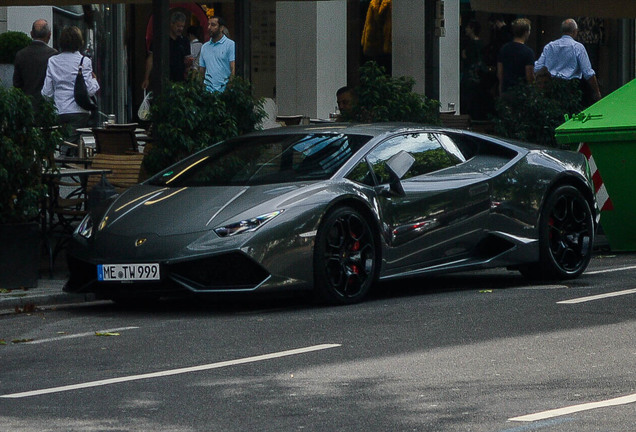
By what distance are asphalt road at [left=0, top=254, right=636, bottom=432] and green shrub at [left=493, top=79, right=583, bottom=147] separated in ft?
18.6

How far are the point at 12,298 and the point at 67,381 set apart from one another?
11.1 feet

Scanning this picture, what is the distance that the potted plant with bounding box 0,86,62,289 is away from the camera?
1124 centimetres

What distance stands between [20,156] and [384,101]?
4906 mm

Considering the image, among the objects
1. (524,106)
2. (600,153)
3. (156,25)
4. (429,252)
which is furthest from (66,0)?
(429,252)

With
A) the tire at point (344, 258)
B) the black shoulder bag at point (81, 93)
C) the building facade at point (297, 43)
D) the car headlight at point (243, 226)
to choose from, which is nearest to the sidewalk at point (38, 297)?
the car headlight at point (243, 226)

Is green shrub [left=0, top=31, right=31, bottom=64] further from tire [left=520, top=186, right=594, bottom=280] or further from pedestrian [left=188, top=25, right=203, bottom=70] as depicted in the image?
tire [left=520, top=186, right=594, bottom=280]

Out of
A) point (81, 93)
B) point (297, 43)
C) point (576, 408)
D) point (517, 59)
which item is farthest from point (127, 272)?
point (297, 43)

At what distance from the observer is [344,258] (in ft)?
34.4

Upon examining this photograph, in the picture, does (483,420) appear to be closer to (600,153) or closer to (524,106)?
(600,153)

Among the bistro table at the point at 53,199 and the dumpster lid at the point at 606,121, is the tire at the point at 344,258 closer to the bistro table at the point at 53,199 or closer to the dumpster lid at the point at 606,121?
the bistro table at the point at 53,199

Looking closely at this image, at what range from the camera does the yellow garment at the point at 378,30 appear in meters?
24.2

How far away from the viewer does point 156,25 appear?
14.6 meters

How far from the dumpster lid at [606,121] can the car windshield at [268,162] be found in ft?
12.2

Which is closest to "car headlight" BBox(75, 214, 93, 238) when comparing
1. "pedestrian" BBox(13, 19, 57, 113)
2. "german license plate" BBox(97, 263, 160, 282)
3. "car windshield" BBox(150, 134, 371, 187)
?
"german license plate" BBox(97, 263, 160, 282)
